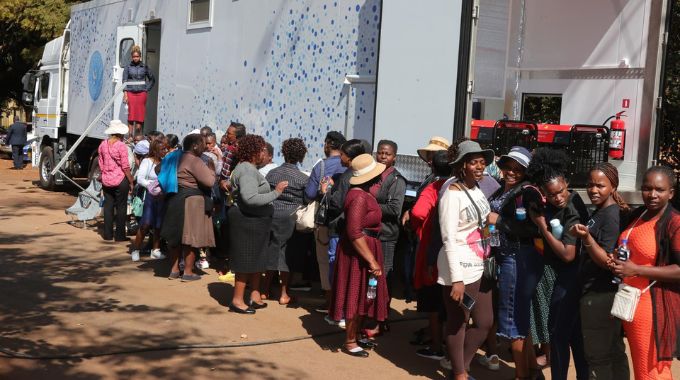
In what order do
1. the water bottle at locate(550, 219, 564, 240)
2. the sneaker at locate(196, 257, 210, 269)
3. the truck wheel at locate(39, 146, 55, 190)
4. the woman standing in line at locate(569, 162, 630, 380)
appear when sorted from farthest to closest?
1. the truck wheel at locate(39, 146, 55, 190)
2. the sneaker at locate(196, 257, 210, 269)
3. the water bottle at locate(550, 219, 564, 240)
4. the woman standing in line at locate(569, 162, 630, 380)

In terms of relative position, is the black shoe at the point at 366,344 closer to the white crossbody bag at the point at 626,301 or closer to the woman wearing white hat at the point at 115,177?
the white crossbody bag at the point at 626,301

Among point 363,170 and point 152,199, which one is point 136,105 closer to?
point 152,199

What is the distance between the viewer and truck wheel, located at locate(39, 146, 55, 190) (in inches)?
680

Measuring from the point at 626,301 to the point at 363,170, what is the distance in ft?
7.77

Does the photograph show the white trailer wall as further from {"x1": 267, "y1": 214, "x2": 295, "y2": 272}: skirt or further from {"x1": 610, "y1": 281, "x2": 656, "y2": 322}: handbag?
{"x1": 610, "y1": 281, "x2": 656, "y2": 322}: handbag

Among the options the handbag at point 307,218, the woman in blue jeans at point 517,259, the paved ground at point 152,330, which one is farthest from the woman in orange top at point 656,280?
the handbag at point 307,218

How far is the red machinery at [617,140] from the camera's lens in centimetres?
855

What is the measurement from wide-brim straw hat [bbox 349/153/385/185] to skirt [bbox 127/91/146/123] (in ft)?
24.2

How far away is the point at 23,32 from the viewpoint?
2934cm

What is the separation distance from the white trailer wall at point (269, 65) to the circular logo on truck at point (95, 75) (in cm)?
136

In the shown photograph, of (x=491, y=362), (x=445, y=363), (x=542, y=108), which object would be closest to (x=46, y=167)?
(x=542, y=108)

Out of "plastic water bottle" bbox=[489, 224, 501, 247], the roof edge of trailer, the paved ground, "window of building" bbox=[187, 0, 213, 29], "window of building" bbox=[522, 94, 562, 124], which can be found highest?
the roof edge of trailer

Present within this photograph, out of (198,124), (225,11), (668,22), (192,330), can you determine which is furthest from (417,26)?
(198,124)

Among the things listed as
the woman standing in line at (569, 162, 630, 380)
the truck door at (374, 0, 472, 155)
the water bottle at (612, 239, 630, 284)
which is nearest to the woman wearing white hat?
the truck door at (374, 0, 472, 155)
